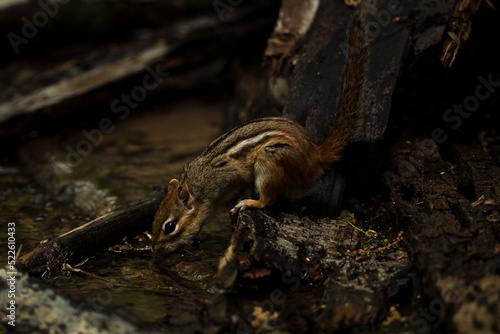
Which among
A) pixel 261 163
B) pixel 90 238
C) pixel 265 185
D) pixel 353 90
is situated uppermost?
pixel 353 90

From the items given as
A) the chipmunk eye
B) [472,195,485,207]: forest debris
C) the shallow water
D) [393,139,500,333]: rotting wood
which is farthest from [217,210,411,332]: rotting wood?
the chipmunk eye

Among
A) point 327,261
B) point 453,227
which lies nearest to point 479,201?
point 453,227

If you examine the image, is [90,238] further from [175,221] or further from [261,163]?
[261,163]

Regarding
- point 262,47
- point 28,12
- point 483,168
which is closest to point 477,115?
point 483,168

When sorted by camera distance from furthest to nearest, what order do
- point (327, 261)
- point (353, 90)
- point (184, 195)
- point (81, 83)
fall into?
1. point (81, 83)
2. point (184, 195)
3. point (353, 90)
4. point (327, 261)

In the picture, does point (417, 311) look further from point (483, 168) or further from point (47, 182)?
point (47, 182)

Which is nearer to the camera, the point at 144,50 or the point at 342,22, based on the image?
the point at 342,22

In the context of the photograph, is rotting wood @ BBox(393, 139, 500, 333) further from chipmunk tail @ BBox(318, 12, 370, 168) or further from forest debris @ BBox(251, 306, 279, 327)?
forest debris @ BBox(251, 306, 279, 327)
